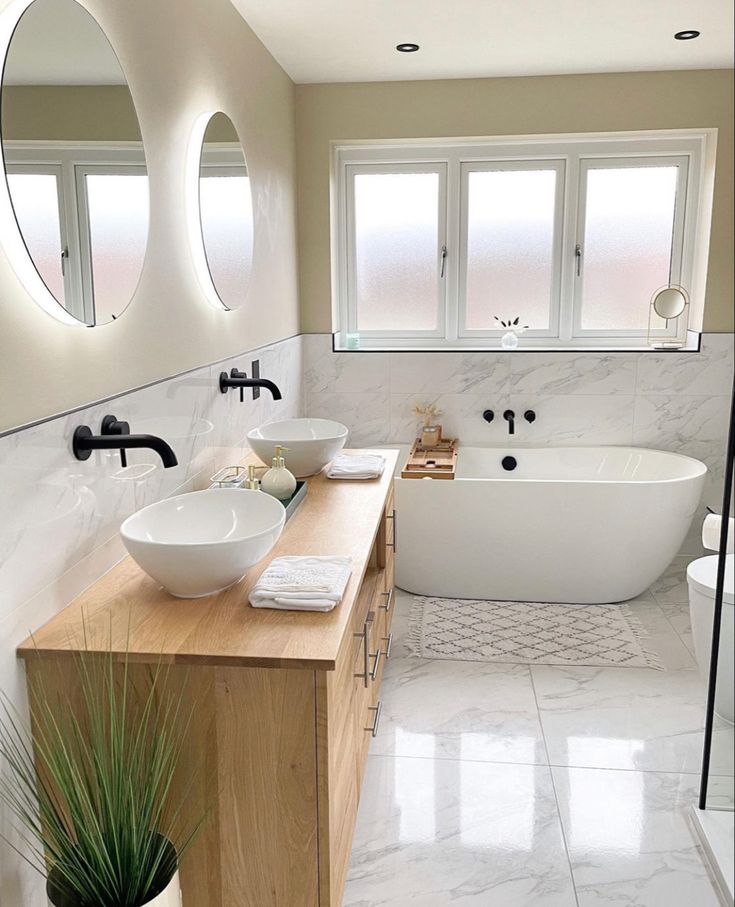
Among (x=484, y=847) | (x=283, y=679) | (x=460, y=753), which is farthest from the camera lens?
(x=460, y=753)

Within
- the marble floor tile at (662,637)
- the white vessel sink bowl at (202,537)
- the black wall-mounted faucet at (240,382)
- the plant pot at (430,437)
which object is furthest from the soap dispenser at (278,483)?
the plant pot at (430,437)

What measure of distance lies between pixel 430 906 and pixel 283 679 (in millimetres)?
911

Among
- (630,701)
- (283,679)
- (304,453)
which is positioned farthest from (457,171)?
(283,679)

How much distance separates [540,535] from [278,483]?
1.75 meters

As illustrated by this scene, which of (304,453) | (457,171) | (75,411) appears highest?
(457,171)

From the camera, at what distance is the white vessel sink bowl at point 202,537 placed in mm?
1817

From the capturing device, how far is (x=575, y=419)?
4598 millimetres

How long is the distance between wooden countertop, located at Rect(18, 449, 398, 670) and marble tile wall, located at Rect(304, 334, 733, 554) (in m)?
2.50

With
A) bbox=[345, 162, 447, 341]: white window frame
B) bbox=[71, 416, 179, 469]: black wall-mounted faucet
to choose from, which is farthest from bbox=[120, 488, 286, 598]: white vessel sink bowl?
bbox=[345, 162, 447, 341]: white window frame

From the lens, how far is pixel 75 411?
1.92 m

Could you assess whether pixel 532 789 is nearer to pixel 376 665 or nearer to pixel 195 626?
pixel 376 665

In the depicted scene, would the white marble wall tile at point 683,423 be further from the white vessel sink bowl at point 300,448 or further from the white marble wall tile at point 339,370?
the white vessel sink bowl at point 300,448

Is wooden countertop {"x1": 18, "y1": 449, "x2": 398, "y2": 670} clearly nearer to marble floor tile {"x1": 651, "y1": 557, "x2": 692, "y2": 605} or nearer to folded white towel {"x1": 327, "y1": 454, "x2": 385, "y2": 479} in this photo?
folded white towel {"x1": 327, "y1": 454, "x2": 385, "y2": 479}

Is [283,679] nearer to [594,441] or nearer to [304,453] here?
[304,453]
